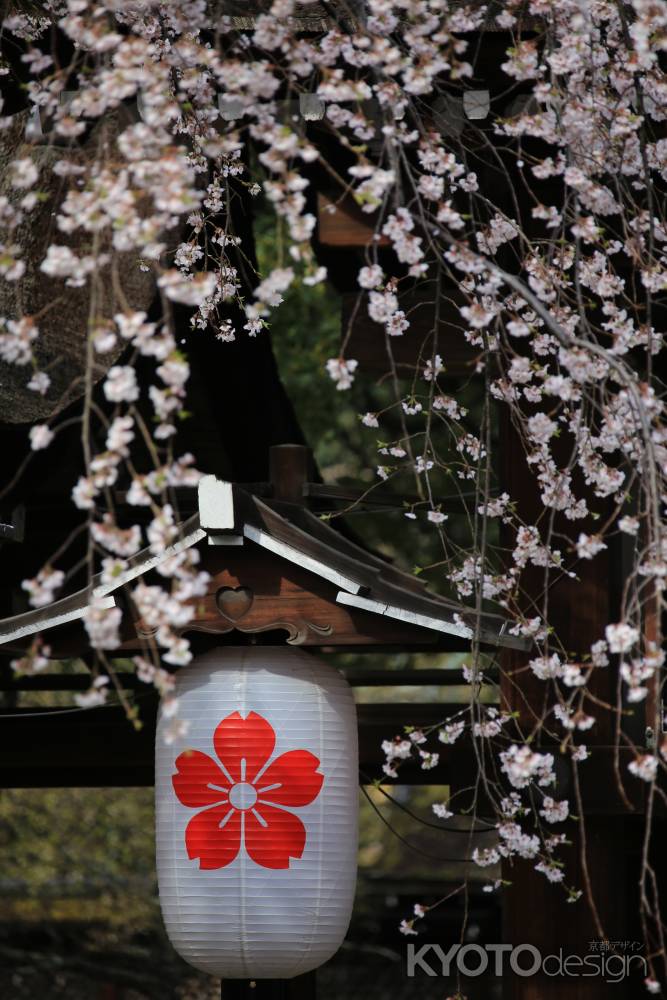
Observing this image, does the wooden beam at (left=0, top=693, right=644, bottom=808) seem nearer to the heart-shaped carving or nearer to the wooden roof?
the wooden roof

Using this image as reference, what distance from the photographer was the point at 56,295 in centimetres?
530

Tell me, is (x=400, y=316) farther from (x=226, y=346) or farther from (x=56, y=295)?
(x=226, y=346)

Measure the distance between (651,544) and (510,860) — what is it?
164 centimetres

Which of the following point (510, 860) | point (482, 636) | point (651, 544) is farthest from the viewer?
point (510, 860)

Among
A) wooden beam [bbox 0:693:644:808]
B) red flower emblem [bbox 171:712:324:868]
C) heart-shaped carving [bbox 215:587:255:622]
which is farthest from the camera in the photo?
wooden beam [bbox 0:693:644:808]

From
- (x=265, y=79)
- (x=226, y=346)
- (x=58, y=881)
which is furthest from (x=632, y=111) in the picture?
(x=58, y=881)

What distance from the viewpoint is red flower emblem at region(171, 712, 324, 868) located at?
4.27m

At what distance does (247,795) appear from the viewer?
168 inches

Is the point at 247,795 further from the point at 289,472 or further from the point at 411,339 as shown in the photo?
the point at 411,339

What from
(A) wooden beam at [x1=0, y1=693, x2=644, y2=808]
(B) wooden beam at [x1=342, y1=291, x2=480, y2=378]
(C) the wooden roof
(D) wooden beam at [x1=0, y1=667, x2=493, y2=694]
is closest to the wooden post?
(B) wooden beam at [x1=342, y1=291, x2=480, y2=378]

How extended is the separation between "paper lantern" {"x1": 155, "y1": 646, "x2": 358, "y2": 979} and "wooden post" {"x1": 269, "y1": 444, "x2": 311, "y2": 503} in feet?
2.64

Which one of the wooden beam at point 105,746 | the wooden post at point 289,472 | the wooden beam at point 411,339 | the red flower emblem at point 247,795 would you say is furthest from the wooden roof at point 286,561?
the wooden beam at point 105,746

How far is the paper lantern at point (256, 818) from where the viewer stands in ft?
14.0

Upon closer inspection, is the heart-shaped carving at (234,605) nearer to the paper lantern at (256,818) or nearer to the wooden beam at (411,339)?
the paper lantern at (256,818)
